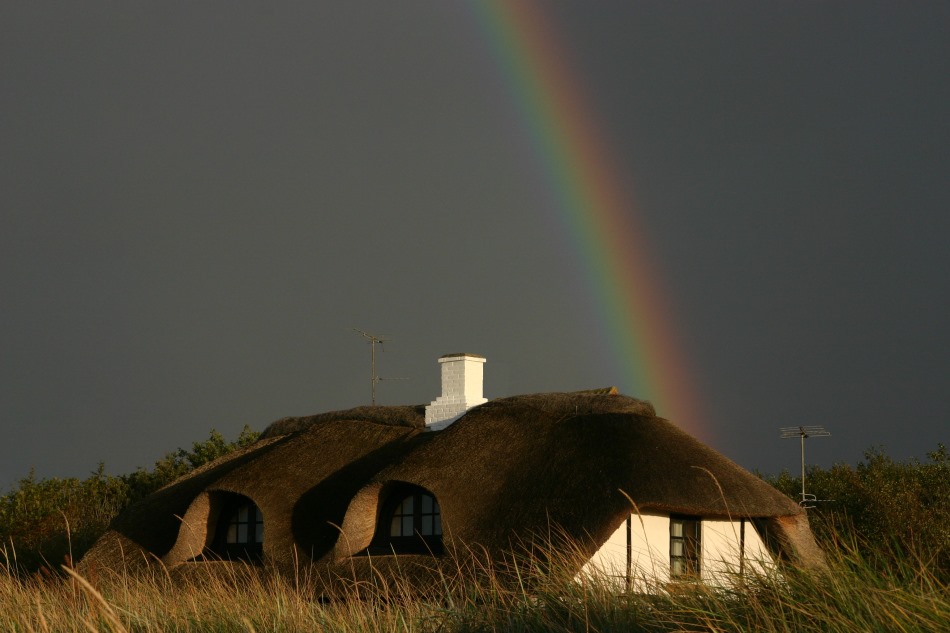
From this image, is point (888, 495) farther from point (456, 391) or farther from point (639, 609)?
point (639, 609)

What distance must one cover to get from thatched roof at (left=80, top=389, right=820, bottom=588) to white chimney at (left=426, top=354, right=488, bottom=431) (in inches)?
14.3

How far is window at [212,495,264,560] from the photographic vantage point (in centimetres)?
1692

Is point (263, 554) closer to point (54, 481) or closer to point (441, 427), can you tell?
point (441, 427)

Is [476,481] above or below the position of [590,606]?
below

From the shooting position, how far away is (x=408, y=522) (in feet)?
51.2

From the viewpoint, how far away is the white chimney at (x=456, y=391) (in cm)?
1770

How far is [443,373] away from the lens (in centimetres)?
1825

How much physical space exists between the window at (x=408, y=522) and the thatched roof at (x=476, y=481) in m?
0.33

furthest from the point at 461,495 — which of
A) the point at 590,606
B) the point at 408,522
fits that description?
the point at 590,606

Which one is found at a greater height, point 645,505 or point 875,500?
point 645,505

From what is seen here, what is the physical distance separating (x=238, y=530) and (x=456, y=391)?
4.18 metres

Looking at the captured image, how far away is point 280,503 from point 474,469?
317 cm

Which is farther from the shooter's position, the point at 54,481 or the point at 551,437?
the point at 54,481

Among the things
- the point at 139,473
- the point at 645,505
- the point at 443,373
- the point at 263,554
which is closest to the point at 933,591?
the point at 645,505
